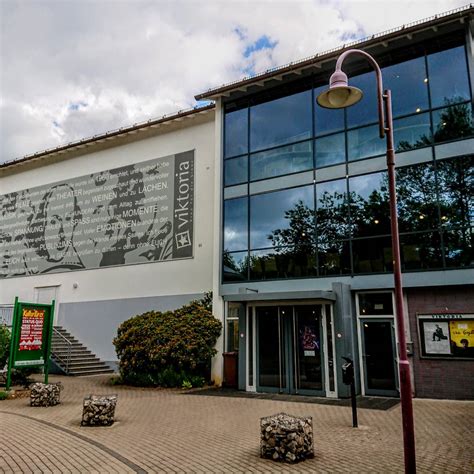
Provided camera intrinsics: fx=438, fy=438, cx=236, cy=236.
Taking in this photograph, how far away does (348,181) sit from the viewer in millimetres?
13578

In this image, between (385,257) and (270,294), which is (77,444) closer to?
(270,294)

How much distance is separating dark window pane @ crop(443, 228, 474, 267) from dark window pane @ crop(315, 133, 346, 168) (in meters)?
3.99

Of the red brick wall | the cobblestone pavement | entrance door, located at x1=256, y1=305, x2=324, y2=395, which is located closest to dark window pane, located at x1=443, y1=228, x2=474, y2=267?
the red brick wall

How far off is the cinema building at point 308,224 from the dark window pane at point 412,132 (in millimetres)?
44

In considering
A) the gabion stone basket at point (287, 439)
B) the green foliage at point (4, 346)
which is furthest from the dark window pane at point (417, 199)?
the green foliage at point (4, 346)

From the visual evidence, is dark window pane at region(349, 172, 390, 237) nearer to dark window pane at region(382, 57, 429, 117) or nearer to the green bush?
dark window pane at region(382, 57, 429, 117)

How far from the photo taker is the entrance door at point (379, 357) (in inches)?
468

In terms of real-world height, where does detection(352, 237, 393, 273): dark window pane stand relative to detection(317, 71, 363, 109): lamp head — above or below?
below

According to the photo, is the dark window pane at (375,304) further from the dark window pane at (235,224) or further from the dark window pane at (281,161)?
the dark window pane at (281,161)

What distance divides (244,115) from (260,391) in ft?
31.5

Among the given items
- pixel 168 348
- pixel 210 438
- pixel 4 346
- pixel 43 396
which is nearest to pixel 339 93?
pixel 210 438

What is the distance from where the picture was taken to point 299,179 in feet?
47.4

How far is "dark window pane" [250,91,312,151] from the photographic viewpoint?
48.4 feet

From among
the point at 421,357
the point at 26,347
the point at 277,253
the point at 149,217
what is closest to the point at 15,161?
the point at 149,217
